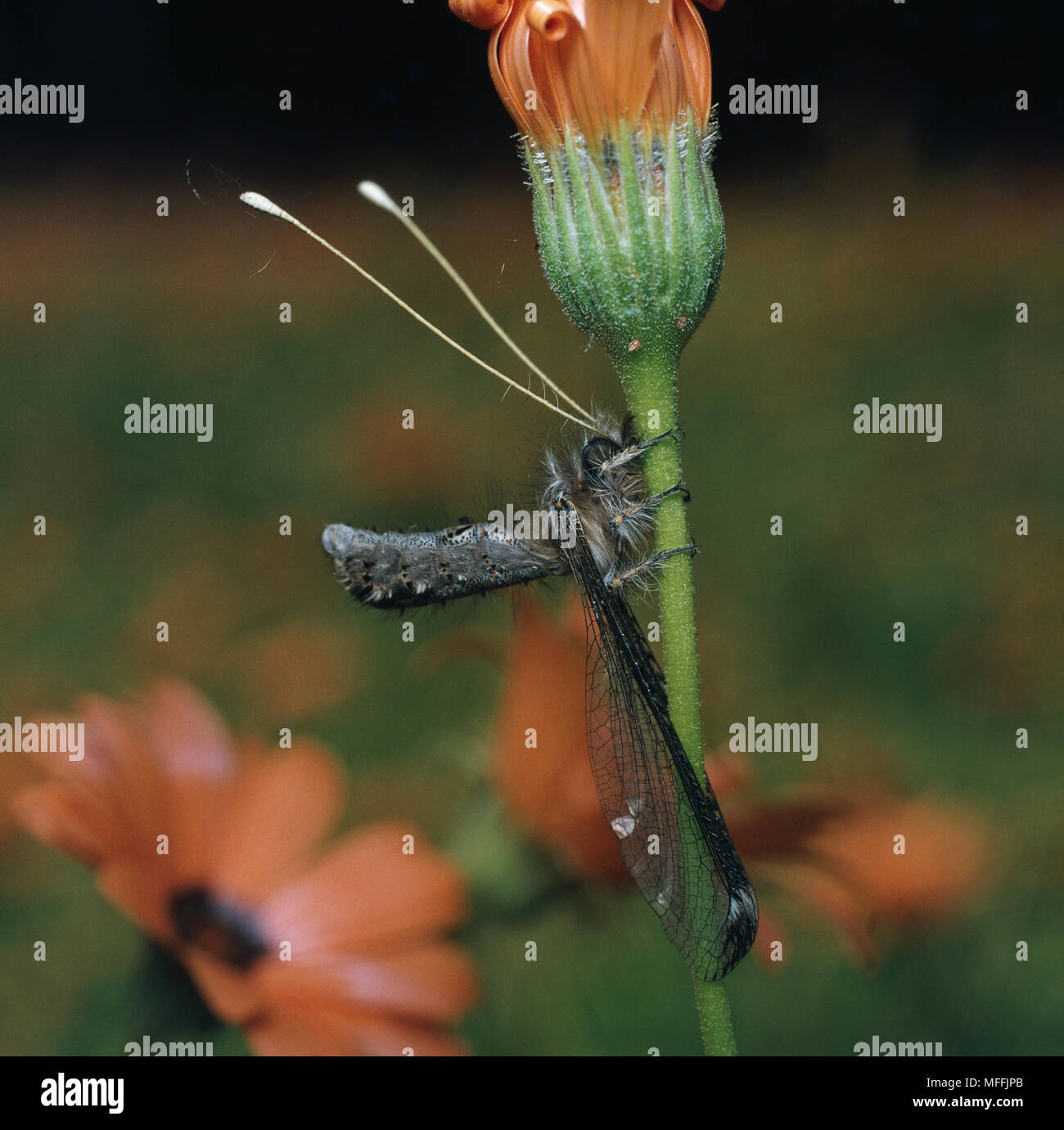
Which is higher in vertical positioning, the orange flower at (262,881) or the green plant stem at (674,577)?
the green plant stem at (674,577)

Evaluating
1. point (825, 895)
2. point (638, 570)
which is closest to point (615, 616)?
point (638, 570)

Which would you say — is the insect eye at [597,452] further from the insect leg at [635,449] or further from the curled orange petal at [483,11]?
the curled orange petal at [483,11]

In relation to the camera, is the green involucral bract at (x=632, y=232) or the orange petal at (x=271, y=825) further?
the orange petal at (x=271, y=825)

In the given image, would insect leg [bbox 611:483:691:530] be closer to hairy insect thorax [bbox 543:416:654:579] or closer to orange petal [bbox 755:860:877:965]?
hairy insect thorax [bbox 543:416:654:579]

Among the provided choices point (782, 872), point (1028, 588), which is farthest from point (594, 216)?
point (1028, 588)

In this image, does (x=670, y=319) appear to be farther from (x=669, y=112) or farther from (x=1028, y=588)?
(x=1028, y=588)

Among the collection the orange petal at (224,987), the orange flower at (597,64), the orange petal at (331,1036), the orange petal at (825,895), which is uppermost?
the orange flower at (597,64)

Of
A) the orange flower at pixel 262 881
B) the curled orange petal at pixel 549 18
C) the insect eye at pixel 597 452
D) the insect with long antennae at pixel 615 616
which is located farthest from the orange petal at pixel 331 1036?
the curled orange petal at pixel 549 18

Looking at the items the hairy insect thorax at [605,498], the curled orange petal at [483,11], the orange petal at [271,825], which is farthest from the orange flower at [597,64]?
the orange petal at [271,825]
